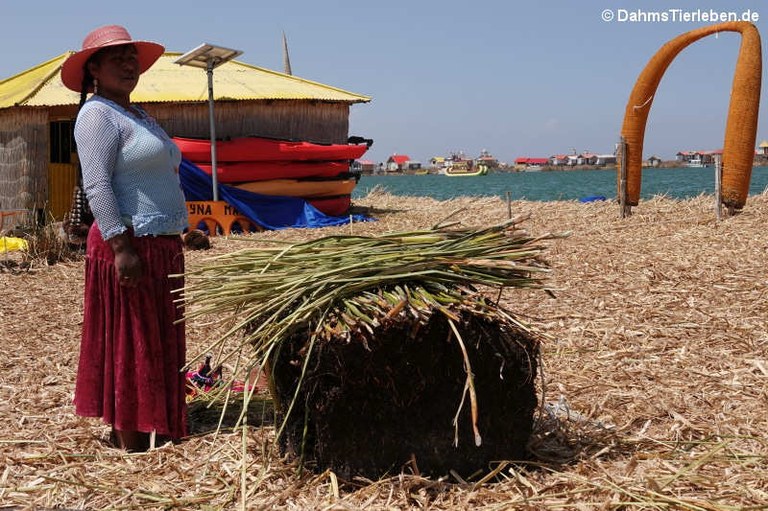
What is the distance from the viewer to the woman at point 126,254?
149 inches

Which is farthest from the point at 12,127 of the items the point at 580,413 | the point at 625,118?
the point at 580,413

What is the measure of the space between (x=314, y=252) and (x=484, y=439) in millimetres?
978

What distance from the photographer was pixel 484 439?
340 cm

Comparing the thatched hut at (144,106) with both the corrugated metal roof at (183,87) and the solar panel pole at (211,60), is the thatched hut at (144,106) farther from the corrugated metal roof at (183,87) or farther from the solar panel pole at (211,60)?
the solar panel pole at (211,60)

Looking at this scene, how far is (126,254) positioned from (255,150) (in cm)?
1012

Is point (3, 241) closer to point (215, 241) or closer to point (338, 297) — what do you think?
point (215, 241)

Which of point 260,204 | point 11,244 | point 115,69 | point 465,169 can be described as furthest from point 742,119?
point 465,169

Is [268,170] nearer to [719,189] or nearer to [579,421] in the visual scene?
[719,189]

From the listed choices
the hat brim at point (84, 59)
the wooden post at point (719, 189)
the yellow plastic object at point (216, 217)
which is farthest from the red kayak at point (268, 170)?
the hat brim at point (84, 59)

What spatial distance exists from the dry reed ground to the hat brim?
1643 mm

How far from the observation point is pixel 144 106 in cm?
1383

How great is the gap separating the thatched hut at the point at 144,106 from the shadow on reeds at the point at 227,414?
30.7ft

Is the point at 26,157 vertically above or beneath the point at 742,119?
beneath

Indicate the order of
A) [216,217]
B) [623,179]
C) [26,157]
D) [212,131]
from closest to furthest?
[623,179], [212,131], [216,217], [26,157]
